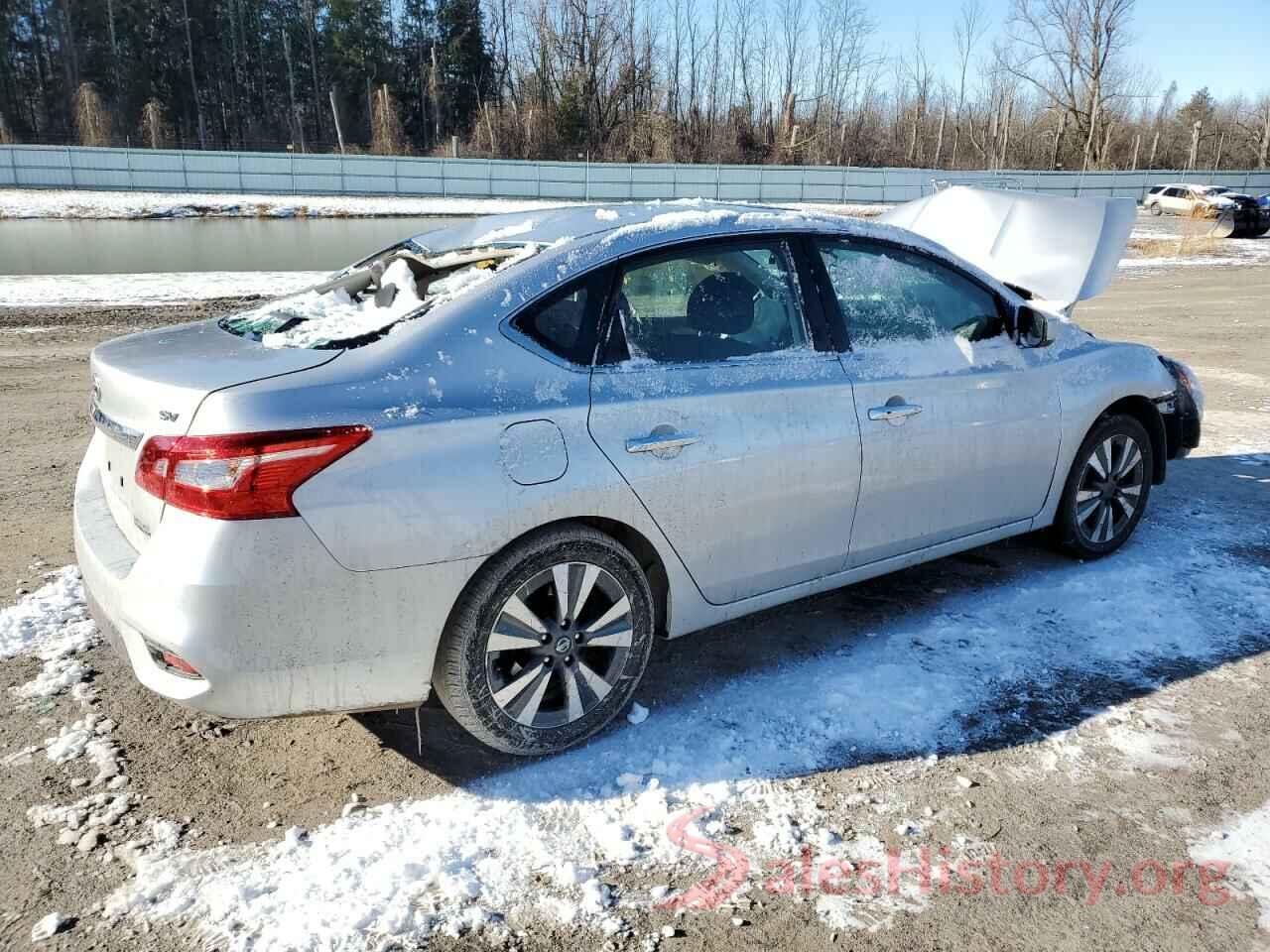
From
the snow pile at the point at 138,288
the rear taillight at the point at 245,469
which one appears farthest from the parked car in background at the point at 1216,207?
the rear taillight at the point at 245,469

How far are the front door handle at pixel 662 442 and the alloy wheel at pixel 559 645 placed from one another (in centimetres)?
41

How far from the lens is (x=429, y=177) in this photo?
37.3 m

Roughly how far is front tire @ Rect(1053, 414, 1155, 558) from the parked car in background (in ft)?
97.0

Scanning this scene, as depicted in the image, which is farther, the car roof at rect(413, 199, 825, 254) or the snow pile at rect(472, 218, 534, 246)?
the snow pile at rect(472, 218, 534, 246)

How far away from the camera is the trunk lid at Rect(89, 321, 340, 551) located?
106 inches

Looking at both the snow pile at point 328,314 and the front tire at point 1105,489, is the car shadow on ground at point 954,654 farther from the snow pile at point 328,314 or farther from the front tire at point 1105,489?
the snow pile at point 328,314

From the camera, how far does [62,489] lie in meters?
5.82

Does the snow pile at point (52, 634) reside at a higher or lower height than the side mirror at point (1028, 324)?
lower

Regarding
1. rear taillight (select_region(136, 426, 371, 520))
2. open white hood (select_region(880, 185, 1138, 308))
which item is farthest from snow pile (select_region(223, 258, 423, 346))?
open white hood (select_region(880, 185, 1138, 308))

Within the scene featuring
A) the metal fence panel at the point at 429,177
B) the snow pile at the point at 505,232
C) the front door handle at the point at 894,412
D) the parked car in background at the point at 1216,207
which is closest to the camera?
the snow pile at the point at 505,232

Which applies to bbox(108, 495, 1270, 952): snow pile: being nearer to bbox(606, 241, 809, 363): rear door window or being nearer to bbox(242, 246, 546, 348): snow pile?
bbox(606, 241, 809, 363): rear door window

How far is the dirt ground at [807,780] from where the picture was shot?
2.48 m

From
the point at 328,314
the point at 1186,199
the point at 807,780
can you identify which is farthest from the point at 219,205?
the point at 1186,199

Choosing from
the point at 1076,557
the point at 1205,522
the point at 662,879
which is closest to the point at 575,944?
the point at 662,879
